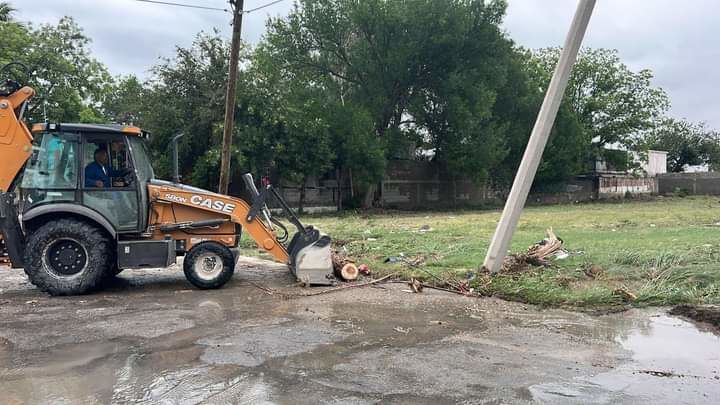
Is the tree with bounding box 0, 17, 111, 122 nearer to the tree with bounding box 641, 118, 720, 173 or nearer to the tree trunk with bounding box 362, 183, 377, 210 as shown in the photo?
the tree trunk with bounding box 362, 183, 377, 210

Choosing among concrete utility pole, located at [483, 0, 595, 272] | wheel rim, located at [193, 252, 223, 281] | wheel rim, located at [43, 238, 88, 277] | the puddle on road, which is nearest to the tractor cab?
wheel rim, located at [43, 238, 88, 277]

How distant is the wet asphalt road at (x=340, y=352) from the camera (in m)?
4.93

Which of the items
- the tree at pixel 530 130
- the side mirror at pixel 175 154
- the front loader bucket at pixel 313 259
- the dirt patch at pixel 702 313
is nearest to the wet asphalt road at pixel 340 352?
the dirt patch at pixel 702 313

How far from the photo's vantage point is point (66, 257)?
8.89m

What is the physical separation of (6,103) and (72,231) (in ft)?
7.28

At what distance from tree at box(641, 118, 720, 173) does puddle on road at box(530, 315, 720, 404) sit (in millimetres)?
67516

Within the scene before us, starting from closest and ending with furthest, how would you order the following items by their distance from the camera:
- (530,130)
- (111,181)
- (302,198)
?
(111,181), (302,198), (530,130)

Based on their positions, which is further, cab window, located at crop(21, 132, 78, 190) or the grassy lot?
cab window, located at crop(21, 132, 78, 190)

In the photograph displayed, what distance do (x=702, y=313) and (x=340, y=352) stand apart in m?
4.88

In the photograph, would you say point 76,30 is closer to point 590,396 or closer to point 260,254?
point 260,254

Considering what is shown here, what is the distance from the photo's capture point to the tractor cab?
884cm

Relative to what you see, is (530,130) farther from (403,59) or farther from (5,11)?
(5,11)

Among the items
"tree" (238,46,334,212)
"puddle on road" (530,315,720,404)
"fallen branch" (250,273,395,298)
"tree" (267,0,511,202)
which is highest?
"tree" (267,0,511,202)

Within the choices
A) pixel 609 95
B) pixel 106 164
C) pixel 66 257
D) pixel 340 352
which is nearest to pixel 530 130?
pixel 609 95
